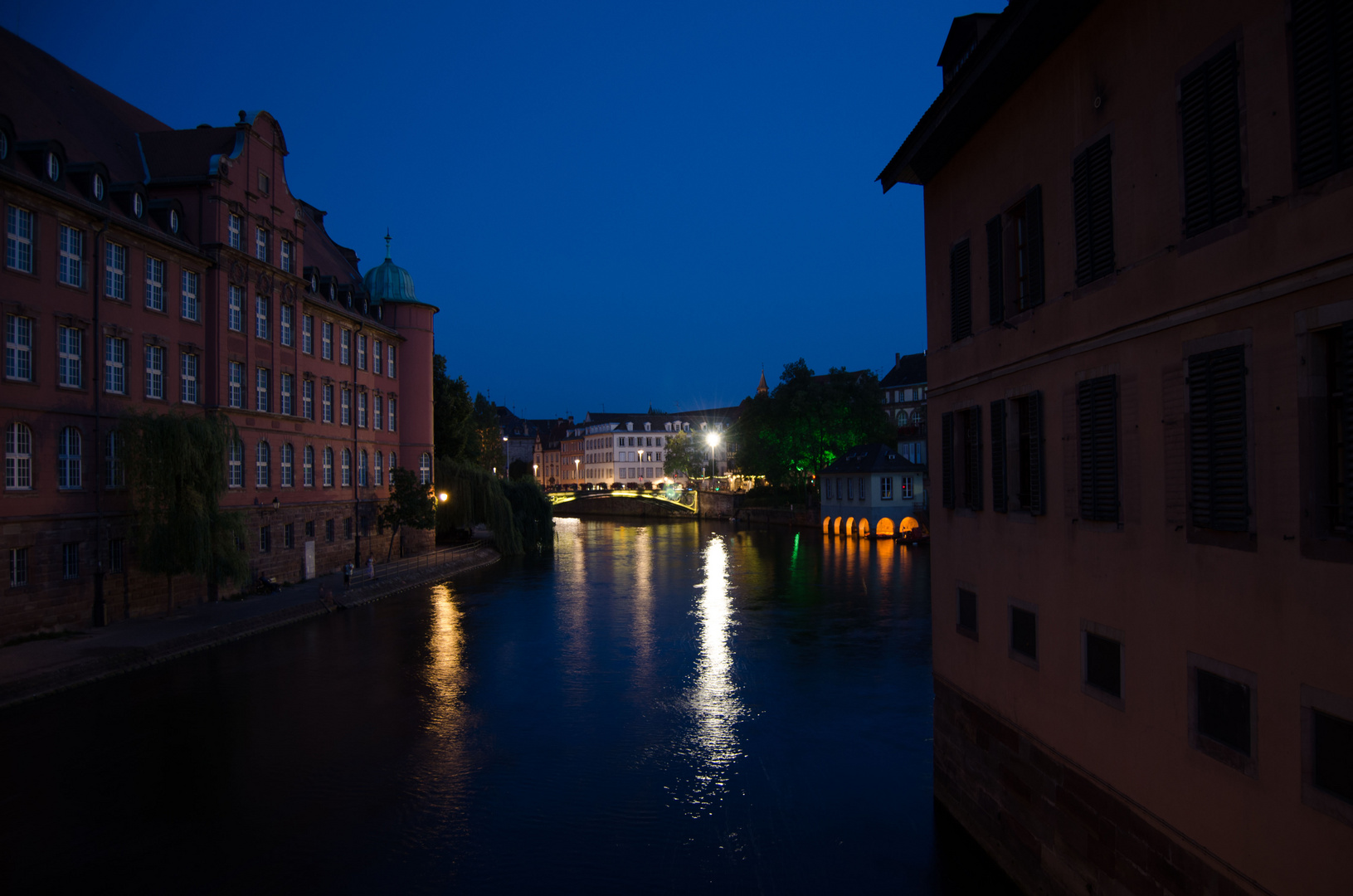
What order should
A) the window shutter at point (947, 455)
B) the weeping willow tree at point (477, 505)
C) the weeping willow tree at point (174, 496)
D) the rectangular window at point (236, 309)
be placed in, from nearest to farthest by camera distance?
1. the window shutter at point (947, 455)
2. the weeping willow tree at point (174, 496)
3. the rectangular window at point (236, 309)
4. the weeping willow tree at point (477, 505)

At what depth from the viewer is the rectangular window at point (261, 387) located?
3438 cm

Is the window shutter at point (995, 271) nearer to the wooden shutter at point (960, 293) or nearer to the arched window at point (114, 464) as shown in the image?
the wooden shutter at point (960, 293)

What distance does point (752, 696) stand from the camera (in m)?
21.4

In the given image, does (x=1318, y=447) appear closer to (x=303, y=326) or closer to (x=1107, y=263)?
(x=1107, y=263)

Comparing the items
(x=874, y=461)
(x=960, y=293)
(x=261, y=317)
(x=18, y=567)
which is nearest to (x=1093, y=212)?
(x=960, y=293)

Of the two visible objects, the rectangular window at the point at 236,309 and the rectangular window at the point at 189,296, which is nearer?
the rectangular window at the point at 189,296

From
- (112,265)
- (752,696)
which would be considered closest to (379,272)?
(112,265)

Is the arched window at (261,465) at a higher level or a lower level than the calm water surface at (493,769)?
higher

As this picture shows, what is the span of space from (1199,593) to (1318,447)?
1747 millimetres

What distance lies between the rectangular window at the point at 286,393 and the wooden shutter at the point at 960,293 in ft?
102

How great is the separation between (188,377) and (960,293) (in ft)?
91.0

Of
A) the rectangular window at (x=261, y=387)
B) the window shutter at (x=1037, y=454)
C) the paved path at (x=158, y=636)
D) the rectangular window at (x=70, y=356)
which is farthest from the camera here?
the rectangular window at (x=261, y=387)

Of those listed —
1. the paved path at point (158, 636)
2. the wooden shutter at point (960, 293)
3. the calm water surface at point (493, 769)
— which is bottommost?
the calm water surface at point (493, 769)

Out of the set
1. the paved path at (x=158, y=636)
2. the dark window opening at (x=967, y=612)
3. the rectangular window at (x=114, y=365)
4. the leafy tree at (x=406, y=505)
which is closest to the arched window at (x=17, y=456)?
the rectangular window at (x=114, y=365)
